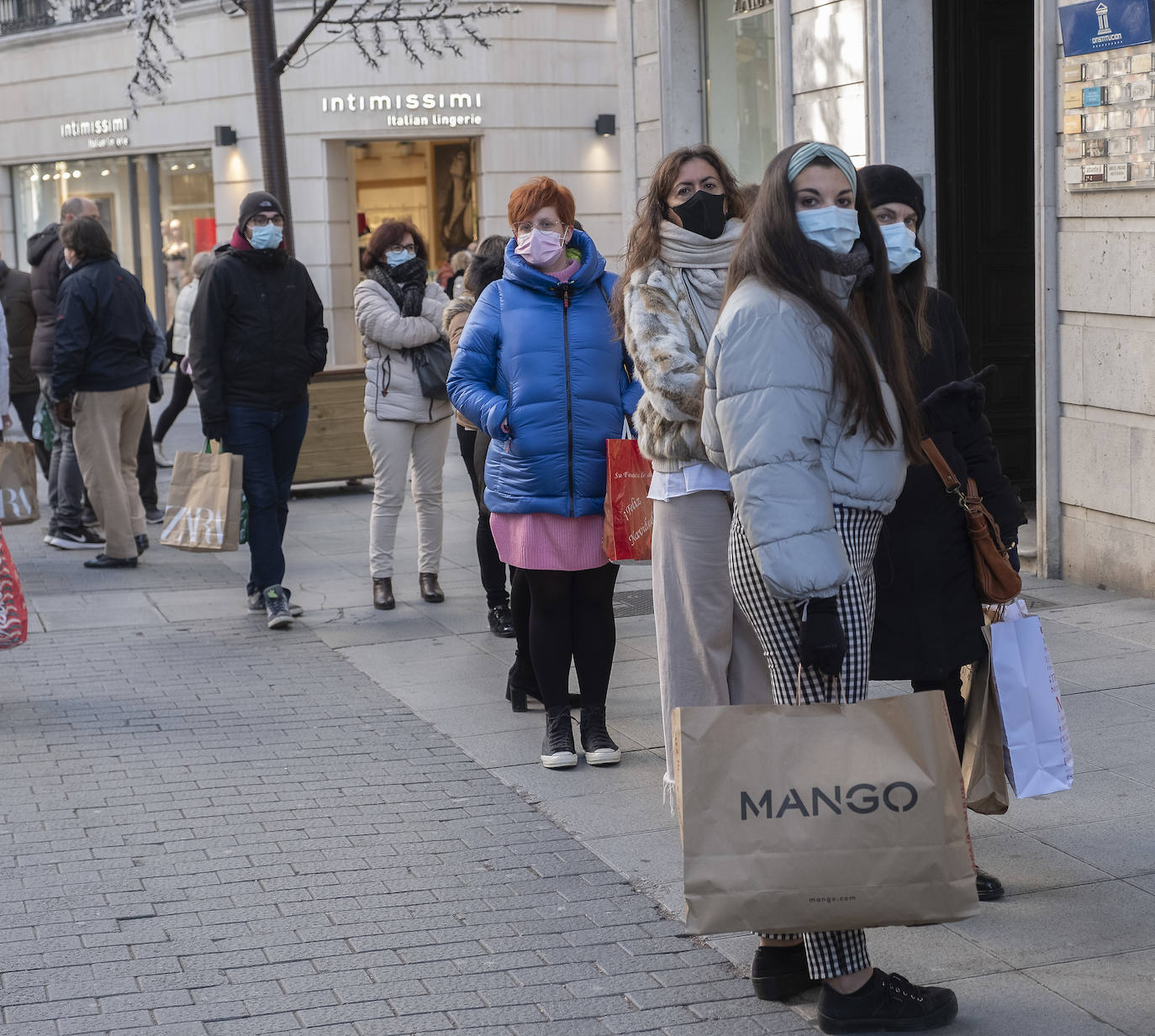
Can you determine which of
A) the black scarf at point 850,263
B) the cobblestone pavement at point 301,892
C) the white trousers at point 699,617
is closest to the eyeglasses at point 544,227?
the white trousers at point 699,617

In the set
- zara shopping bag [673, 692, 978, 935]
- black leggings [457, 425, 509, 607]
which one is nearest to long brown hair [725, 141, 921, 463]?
zara shopping bag [673, 692, 978, 935]

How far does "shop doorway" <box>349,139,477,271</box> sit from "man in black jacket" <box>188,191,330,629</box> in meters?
15.9

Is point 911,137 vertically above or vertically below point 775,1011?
above

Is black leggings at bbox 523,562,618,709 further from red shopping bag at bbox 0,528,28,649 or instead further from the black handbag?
the black handbag

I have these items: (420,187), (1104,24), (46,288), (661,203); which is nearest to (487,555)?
(661,203)

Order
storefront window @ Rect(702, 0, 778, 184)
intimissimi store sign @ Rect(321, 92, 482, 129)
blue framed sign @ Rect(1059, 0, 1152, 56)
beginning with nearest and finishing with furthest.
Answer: blue framed sign @ Rect(1059, 0, 1152, 56) → storefront window @ Rect(702, 0, 778, 184) → intimissimi store sign @ Rect(321, 92, 482, 129)

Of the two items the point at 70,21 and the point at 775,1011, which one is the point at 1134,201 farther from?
the point at 70,21

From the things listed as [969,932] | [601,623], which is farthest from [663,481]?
[969,932]

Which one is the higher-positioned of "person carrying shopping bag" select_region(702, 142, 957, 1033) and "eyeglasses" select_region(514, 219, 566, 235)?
"eyeglasses" select_region(514, 219, 566, 235)

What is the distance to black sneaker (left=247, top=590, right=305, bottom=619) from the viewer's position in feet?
28.3

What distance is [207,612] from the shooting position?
349 inches

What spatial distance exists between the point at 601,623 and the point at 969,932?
6.74 ft

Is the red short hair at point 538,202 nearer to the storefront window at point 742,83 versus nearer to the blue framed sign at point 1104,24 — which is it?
the blue framed sign at point 1104,24

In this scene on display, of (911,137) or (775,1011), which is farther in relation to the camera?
(911,137)
